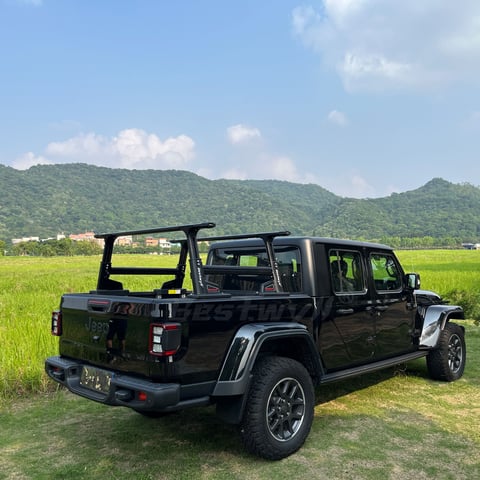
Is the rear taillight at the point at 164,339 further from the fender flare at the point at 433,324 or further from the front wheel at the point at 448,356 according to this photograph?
the front wheel at the point at 448,356

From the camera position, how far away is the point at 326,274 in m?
4.29

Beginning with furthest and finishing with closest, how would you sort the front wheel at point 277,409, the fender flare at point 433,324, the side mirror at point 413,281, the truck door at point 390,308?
the fender flare at point 433,324
the side mirror at point 413,281
the truck door at point 390,308
the front wheel at point 277,409

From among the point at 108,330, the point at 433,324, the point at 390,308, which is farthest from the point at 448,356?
the point at 108,330

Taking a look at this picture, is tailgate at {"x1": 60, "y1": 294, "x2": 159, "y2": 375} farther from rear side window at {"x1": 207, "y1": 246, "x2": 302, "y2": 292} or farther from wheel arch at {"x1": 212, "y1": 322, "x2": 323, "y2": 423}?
rear side window at {"x1": 207, "y1": 246, "x2": 302, "y2": 292}

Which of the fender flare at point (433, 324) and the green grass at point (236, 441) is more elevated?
the fender flare at point (433, 324)

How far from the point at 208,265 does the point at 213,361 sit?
6.70ft

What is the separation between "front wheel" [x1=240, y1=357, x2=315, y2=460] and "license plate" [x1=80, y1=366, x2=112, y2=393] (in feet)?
3.40

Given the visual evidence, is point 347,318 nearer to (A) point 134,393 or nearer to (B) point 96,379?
(A) point 134,393

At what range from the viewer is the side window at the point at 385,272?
506 centimetres

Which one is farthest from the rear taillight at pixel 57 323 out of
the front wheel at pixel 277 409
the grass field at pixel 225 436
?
the front wheel at pixel 277 409

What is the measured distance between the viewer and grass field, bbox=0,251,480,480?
341 centimetres

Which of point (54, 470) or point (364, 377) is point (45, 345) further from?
point (364, 377)

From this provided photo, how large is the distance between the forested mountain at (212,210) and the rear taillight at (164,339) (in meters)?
103

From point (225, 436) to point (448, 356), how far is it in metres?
3.28
